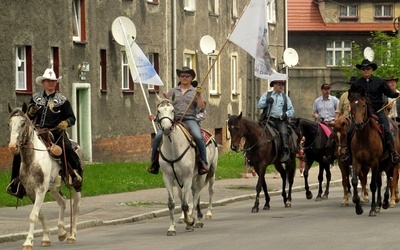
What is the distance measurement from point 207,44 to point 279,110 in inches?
964

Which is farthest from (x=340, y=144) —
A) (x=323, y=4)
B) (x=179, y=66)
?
(x=323, y=4)

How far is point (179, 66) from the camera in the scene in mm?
50531

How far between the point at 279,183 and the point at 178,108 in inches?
575

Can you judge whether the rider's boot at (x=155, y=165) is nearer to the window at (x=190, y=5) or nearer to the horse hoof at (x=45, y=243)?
the horse hoof at (x=45, y=243)

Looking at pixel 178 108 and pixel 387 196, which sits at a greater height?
pixel 178 108

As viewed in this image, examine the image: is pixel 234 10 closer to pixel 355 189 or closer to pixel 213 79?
pixel 213 79

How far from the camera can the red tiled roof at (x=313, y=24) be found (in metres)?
83.2

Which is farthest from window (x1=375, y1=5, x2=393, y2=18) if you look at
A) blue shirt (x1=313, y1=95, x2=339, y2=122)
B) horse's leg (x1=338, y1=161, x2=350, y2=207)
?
horse's leg (x1=338, y1=161, x2=350, y2=207)

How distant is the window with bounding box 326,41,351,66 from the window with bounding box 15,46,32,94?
151ft

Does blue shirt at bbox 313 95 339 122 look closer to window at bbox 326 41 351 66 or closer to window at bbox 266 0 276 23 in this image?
window at bbox 266 0 276 23

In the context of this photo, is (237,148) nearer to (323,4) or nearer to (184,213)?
(184,213)

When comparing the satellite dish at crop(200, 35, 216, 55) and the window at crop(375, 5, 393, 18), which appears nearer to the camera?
the satellite dish at crop(200, 35, 216, 55)

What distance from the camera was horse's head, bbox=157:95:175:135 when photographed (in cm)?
1920

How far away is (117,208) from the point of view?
2505cm
